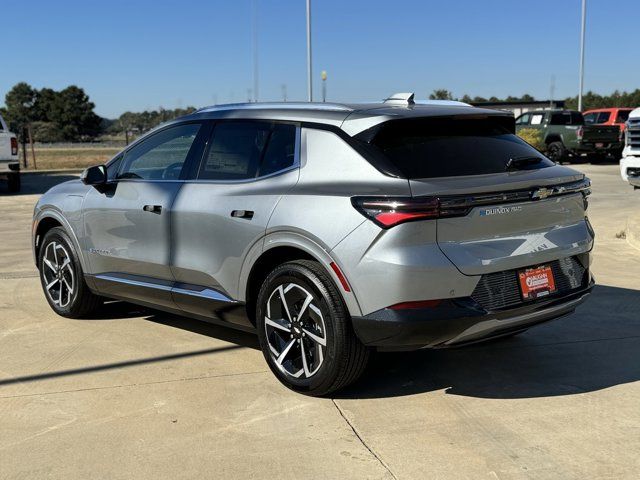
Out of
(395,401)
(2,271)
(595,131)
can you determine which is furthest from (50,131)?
(395,401)

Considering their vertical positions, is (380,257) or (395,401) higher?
(380,257)

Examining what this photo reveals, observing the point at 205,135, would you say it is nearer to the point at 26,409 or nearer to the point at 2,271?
the point at 26,409

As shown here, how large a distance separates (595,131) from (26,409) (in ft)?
82.6

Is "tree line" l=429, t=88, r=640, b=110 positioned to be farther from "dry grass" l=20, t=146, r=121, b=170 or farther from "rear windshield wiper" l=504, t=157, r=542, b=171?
"rear windshield wiper" l=504, t=157, r=542, b=171

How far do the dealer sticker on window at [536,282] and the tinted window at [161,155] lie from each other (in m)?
2.51

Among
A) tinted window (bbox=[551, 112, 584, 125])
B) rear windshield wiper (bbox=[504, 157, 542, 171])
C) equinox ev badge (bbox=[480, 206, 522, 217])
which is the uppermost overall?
tinted window (bbox=[551, 112, 584, 125])

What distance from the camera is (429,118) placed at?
423 centimetres

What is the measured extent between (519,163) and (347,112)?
1.08 m

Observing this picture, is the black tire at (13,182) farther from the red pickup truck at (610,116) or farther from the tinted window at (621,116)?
the tinted window at (621,116)

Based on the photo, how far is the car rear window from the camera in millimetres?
3991

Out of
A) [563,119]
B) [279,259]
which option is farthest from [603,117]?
[279,259]

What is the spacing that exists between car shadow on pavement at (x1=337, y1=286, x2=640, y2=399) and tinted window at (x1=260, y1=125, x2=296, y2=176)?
1.46 metres

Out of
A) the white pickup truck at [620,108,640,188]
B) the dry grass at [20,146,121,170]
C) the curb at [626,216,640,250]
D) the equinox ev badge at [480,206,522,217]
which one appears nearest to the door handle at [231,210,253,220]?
→ the equinox ev badge at [480,206,522,217]

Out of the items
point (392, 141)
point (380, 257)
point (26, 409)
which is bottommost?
point (26, 409)
